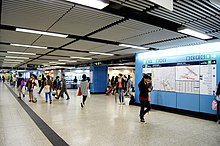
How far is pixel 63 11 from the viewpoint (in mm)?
3750

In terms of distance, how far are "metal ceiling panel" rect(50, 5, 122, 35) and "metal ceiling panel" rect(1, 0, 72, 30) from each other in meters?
0.20

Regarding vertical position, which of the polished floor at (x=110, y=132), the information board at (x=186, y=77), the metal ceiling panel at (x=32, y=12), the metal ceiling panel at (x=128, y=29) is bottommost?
the polished floor at (x=110, y=132)

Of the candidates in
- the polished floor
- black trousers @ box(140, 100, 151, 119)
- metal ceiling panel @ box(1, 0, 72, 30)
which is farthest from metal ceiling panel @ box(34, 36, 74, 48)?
black trousers @ box(140, 100, 151, 119)

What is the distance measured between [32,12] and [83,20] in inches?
43.4

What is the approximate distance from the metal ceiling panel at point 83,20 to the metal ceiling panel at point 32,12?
202 millimetres

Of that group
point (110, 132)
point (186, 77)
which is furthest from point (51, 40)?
point (186, 77)

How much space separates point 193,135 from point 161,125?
1130mm

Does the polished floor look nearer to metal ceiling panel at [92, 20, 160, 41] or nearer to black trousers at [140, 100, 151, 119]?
black trousers at [140, 100, 151, 119]

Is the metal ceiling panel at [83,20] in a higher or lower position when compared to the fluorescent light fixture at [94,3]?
higher

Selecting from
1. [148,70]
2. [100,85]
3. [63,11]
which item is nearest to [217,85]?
[148,70]

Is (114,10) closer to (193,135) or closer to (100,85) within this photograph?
(193,135)

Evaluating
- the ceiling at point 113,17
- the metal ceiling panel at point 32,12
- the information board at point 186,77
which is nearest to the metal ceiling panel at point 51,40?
the ceiling at point 113,17

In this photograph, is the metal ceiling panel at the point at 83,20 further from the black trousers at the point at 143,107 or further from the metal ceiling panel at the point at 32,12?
the black trousers at the point at 143,107

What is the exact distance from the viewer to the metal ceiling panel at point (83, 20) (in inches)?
149
